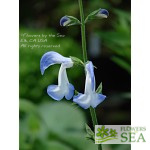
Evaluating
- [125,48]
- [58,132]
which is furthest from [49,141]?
[125,48]

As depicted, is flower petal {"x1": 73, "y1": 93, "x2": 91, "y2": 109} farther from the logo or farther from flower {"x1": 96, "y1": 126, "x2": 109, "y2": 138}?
the logo

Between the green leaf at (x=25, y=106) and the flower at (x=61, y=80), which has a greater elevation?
the flower at (x=61, y=80)

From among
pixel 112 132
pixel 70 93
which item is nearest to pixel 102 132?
pixel 112 132

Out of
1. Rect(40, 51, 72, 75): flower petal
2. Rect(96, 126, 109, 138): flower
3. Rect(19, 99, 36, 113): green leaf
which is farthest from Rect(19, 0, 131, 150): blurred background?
Rect(40, 51, 72, 75): flower petal

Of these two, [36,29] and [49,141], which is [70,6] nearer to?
[36,29]

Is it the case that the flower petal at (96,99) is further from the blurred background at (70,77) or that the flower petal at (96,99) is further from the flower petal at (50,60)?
the blurred background at (70,77)

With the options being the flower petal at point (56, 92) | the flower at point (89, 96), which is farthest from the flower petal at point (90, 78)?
the flower petal at point (56, 92)

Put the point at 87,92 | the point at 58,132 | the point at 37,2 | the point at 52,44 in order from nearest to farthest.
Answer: the point at 87,92 < the point at 52,44 < the point at 58,132 < the point at 37,2
